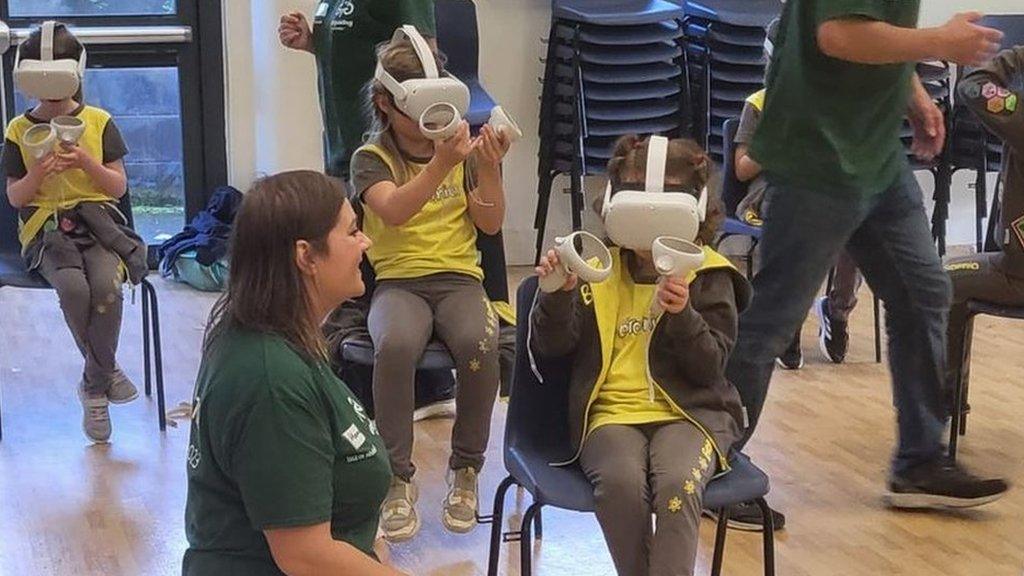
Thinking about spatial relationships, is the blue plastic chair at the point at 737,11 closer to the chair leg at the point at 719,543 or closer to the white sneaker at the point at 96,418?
the white sneaker at the point at 96,418

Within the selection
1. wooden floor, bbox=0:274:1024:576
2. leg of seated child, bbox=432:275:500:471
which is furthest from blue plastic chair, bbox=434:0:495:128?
leg of seated child, bbox=432:275:500:471

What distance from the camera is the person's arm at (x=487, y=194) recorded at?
2.79 meters

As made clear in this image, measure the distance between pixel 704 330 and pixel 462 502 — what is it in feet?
2.69

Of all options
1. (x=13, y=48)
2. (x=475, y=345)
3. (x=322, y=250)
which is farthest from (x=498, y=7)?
(x=322, y=250)

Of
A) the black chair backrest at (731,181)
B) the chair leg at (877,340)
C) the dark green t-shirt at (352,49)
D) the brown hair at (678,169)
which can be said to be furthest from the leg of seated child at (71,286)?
the chair leg at (877,340)

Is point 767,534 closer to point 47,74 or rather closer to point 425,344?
point 425,344

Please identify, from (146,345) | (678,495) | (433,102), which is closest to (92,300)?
(146,345)

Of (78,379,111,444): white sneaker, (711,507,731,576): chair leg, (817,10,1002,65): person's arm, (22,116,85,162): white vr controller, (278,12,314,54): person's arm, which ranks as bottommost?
(78,379,111,444): white sneaker

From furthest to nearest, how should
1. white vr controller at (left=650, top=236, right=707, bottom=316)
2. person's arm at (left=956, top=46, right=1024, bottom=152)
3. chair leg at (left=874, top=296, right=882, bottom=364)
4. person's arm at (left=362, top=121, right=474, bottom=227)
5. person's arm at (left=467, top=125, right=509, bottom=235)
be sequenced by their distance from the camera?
chair leg at (left=874, top=296, right=882, bottom=364)
person's arm at (left=956, top=46, right=1024, bottom=152)
person's arm at (left=467, top=125, right=509, bottom=235)
person's arm at (left=362, top=121, right=474, bottom=227)
white vr controller at (left=650, top=236, right=707, bottom=316)

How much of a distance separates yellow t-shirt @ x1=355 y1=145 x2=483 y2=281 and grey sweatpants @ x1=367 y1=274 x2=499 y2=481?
0.08ft

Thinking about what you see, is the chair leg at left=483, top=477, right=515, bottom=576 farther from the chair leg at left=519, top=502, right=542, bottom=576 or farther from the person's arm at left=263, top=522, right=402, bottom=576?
the person's arm at left=263, top=522, right=402, bottom=576

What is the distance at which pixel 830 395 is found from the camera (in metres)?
4.00

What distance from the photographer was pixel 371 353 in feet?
9.27

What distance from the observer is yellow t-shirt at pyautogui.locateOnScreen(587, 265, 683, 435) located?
2.36 metres
